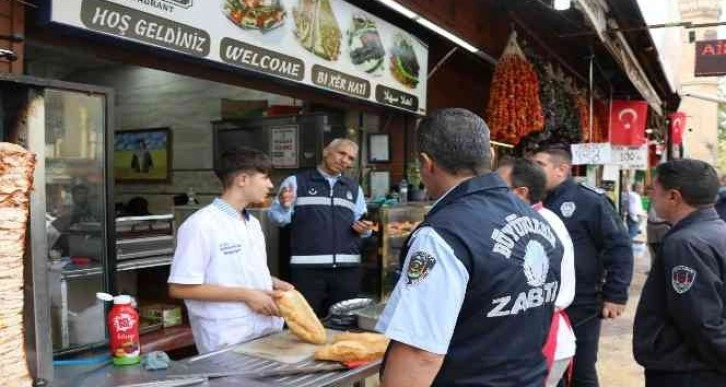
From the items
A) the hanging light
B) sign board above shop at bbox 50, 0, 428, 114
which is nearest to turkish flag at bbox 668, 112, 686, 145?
sign board above shop at bbox 50, 0, 428, 114

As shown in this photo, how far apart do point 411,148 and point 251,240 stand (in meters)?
4.23

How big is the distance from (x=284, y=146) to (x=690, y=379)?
14.7ft

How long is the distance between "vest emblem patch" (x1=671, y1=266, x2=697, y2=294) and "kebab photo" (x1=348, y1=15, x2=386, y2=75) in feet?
11.1

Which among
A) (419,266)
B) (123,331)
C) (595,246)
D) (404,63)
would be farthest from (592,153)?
(419,266)

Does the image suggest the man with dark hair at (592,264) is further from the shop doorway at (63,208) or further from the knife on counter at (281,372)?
the shop doorway at (63,208)

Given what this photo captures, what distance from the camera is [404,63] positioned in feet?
20.5

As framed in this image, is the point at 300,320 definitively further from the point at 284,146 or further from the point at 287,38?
the point at 284,146

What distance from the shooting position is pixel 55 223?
10.00ft

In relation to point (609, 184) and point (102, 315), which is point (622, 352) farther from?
point (609, 184)

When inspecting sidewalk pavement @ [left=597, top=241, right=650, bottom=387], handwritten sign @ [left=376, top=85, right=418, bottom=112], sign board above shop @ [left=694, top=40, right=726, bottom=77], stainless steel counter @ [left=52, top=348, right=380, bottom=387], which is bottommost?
sidewalk pavement @ [left=597, top=241, right=650, bottom=387]

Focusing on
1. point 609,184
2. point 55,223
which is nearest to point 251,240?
point 55,223

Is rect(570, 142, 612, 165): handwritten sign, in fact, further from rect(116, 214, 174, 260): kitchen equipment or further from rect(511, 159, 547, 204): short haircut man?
rect(116, 214, 174, 260): kitchen equipment

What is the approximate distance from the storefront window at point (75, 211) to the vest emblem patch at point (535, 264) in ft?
5.76

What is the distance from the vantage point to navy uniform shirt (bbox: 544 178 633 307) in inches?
168
